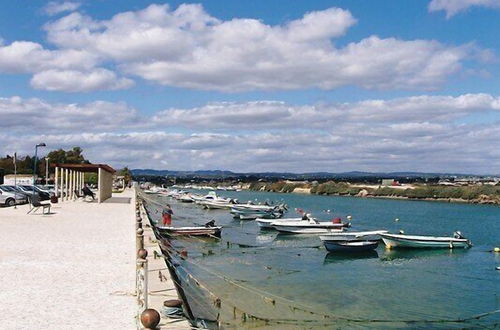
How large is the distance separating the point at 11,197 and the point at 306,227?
21.7 m

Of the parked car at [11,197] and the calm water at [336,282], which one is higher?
the parked car at [11,197]

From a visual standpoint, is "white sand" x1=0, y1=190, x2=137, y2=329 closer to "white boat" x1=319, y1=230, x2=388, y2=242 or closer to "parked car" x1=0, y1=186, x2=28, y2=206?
"white boat" x1=319, y1=230, x2=388, y2=242

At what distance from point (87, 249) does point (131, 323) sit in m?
8.94

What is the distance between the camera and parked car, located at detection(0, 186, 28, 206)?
38.3m

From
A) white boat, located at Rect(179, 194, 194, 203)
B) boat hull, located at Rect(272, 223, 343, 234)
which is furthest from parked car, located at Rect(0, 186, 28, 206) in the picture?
white boat, located at Rect(179, 194, 194, 203)

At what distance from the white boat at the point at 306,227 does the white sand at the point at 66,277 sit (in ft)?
64.2

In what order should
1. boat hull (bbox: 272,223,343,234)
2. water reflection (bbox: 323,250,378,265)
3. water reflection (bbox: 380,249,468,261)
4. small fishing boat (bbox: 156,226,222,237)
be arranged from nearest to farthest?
water reflection (bbox: 323,250,378,265) → water reflection (bbox: 380,249,468,261) → small fishing boat (bbox: 156,226,222,237) → boat hull (bbox: 272,223,343,234)

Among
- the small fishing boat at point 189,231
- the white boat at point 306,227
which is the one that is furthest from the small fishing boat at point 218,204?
the small fishing boat at point 189,231

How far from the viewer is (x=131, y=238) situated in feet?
70.3

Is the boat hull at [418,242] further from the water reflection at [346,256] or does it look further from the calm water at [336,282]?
the water reflection at [346,256]

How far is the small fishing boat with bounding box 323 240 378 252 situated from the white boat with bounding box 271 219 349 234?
951 centimetres

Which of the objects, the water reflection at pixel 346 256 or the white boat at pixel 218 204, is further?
the white boat at pixel 218 204

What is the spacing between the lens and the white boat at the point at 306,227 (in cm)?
4150

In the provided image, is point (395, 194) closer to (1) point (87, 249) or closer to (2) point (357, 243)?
(2) point (357, 243)
